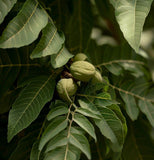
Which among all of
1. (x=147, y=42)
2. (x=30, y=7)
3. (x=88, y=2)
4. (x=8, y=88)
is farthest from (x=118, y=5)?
(x=147, y=42)

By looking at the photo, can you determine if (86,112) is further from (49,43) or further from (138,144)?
(138,144)

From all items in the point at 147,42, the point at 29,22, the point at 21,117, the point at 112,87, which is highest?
the point at 29,22

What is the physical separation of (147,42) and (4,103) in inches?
57.7

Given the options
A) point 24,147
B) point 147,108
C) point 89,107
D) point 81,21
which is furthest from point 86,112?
point 81,21

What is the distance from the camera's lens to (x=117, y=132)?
0.82 meters

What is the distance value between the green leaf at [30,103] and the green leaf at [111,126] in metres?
0.19

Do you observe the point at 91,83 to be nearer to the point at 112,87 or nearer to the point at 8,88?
the point at 112,87

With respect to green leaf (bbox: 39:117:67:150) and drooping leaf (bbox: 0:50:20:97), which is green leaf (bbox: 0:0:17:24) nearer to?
drooping leaf (bbox: 0:50:20:97)

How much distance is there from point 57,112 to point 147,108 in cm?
44

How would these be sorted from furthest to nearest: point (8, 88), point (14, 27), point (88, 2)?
point (88, 2) < point (8, 88) < point (14, 27)

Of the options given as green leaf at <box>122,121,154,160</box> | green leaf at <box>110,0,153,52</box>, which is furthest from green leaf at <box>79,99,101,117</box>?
green leaf at <box>122,121,154,160</box>

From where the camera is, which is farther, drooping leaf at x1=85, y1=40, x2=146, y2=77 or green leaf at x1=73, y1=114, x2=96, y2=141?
drooping leaf at x1=85, y1=40, x2=146, y2=77

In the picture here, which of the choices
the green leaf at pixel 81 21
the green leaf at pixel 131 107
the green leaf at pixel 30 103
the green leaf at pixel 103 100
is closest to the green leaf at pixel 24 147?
the green leaf at pixel 30 103

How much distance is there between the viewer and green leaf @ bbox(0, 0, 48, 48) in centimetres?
71
